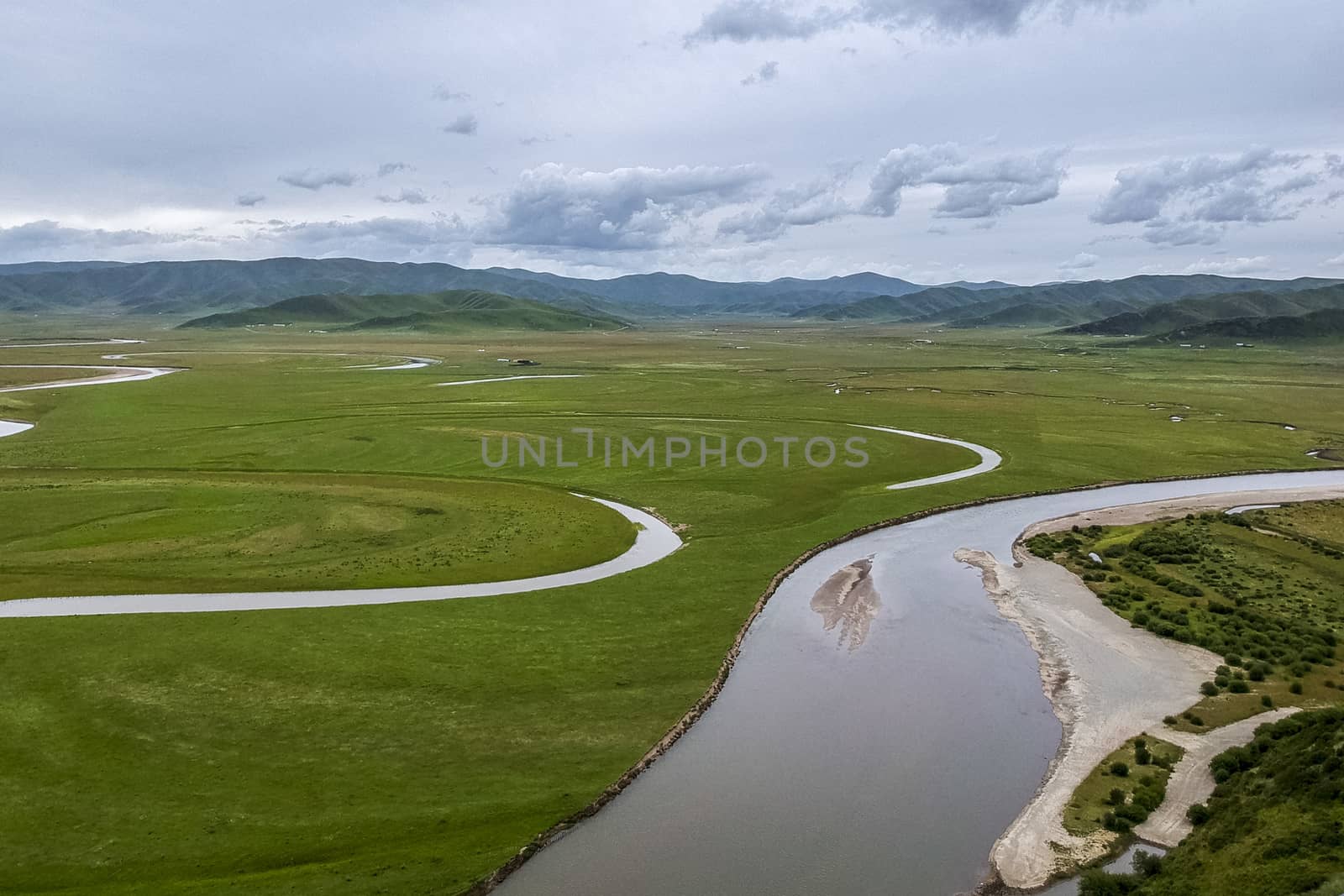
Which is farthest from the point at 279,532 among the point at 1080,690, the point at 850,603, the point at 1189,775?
the point at 1189,775

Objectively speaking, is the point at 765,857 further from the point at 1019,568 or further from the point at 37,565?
the point at 37,565

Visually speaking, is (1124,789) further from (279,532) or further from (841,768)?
(279,532)

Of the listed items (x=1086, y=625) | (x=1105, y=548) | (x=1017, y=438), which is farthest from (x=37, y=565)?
(x=1017, y=438)

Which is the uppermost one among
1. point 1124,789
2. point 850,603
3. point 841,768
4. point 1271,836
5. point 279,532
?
point 279,532

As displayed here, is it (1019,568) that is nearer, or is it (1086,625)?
(1086,625)

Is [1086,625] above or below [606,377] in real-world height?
below


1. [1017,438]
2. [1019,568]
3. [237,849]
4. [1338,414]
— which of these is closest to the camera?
[237,849]

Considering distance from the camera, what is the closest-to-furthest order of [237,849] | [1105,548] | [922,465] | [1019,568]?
[237,849] < [1019,568] < [1105,548] < [922,465]
